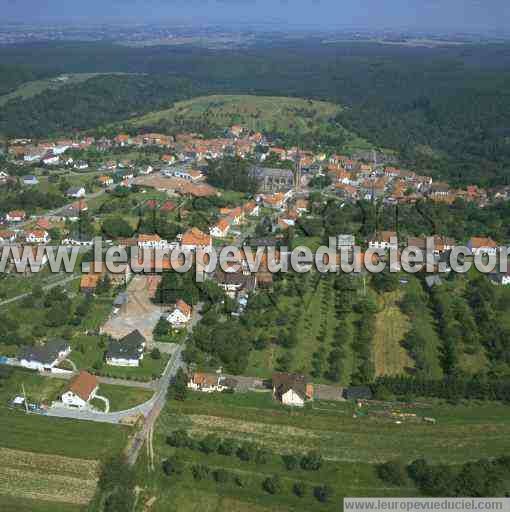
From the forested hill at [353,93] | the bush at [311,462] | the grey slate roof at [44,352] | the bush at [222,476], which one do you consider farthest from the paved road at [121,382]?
the forested hill at [353,93]

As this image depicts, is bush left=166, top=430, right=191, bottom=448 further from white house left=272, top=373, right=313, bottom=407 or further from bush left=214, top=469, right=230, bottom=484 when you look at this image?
white house left=272, top=373, right=313, bottom=407

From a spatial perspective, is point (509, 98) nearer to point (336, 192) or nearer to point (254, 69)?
point (336, 192)

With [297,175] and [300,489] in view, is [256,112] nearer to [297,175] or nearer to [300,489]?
[297,175]

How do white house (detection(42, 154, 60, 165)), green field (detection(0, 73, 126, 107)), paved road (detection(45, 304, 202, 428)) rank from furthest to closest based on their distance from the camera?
green field (detection(0, 73, 126, 107)) < white house (detection(42, 154, 60, 165)) < paved road (detection(45, 304, 202, 428))

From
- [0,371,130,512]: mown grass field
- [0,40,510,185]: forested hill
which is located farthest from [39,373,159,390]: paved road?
[0,40,510,185]: forested hill

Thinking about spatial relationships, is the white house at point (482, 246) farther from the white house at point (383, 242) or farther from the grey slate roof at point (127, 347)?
the grey slate roof at point (127, 347)

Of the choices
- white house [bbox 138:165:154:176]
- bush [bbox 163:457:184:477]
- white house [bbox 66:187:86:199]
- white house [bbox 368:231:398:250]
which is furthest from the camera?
white house [bbox 138:165:154:176]

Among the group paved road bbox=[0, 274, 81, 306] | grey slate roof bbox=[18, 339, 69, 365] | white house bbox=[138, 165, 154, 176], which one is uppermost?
grey slate roof bbox=[18, 339, 69, 365]

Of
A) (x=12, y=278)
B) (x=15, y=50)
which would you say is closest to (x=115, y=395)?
(x=12, y=278)

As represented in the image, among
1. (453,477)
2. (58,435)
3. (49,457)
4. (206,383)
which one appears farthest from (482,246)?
(49,457)
